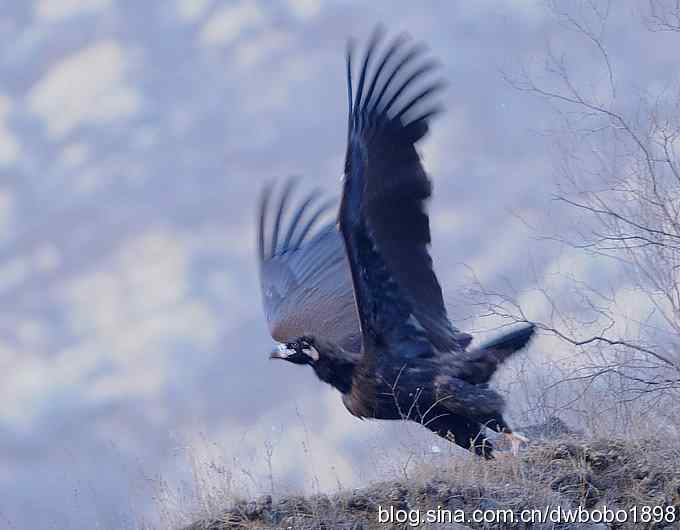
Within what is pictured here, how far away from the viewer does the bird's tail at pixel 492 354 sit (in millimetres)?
9688

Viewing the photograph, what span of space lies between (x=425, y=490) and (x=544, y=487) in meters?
0.74

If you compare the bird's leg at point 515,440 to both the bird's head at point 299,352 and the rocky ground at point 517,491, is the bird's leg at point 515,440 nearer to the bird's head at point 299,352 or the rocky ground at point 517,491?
the rocky ground at point 517,491

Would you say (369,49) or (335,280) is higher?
(369,49)

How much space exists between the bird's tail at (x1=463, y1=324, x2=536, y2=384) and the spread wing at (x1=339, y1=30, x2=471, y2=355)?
242mm

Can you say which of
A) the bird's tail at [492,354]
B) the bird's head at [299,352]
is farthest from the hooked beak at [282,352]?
the bird's tail at [492,354]

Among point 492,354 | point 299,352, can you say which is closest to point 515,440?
point 492,354

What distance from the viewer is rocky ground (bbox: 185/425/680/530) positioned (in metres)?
7.89

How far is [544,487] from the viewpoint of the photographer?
26.7 ft

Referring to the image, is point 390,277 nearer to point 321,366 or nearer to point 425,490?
point 321,366

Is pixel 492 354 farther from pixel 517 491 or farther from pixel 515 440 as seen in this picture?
pixel 517 491

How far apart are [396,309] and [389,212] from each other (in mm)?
714

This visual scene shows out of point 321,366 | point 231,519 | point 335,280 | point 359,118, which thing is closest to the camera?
point 231,519

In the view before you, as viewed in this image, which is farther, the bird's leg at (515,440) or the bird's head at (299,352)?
the bird's head at (299,352)

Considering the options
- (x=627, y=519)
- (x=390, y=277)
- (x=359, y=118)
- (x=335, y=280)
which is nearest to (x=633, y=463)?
(x=627, y=519)
